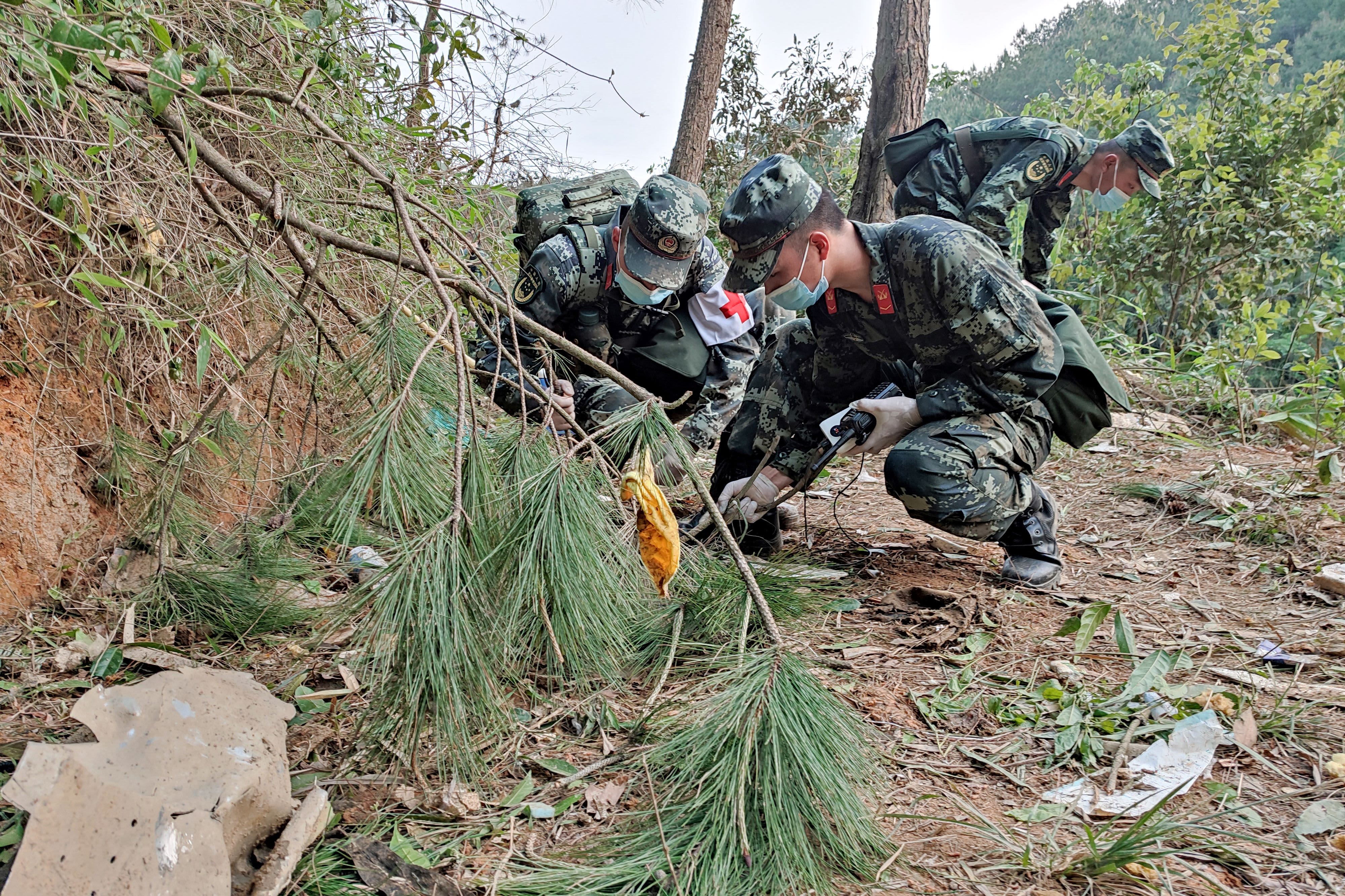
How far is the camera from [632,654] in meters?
1.76

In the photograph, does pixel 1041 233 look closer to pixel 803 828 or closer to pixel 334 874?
pixel 803 828

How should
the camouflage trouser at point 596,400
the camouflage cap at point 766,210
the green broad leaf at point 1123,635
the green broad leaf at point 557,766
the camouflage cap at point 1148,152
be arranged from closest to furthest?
the green broad leaf at point 557,766 < the green broad leaf at point 1123,635 < the camouflage cap at point 766,210 < the camouflage trouser at point 596,400 < the camouflage cap at point 1148,152

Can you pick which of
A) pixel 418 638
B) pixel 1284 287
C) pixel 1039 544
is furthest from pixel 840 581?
pixel 1284 287

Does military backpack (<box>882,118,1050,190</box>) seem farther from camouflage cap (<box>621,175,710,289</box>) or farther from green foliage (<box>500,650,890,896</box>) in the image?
green foliage (<box>500,650,890,896</box>)

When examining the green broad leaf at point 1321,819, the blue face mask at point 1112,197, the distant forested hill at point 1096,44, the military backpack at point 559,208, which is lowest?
the green broad leaf at point 1321,819

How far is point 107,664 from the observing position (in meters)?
1.89

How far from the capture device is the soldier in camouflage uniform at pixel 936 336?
2281mm

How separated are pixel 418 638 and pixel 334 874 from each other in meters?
0.38

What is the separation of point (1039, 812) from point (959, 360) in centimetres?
132

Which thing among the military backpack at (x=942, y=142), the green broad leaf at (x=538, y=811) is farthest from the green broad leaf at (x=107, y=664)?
the military backpack at (x=942, y=142)

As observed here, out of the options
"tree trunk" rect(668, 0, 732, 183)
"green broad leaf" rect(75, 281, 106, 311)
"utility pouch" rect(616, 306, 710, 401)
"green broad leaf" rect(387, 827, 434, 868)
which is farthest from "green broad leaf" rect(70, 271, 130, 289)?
"tree trunk" rect(668, 0, 732, 183)

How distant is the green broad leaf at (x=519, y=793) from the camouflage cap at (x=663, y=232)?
1.84 metres

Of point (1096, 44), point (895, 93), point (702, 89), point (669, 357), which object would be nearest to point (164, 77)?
point (669, 357)

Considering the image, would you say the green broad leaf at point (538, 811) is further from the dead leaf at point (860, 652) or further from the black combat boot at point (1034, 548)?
the black combat boot at point (1034, 548)
